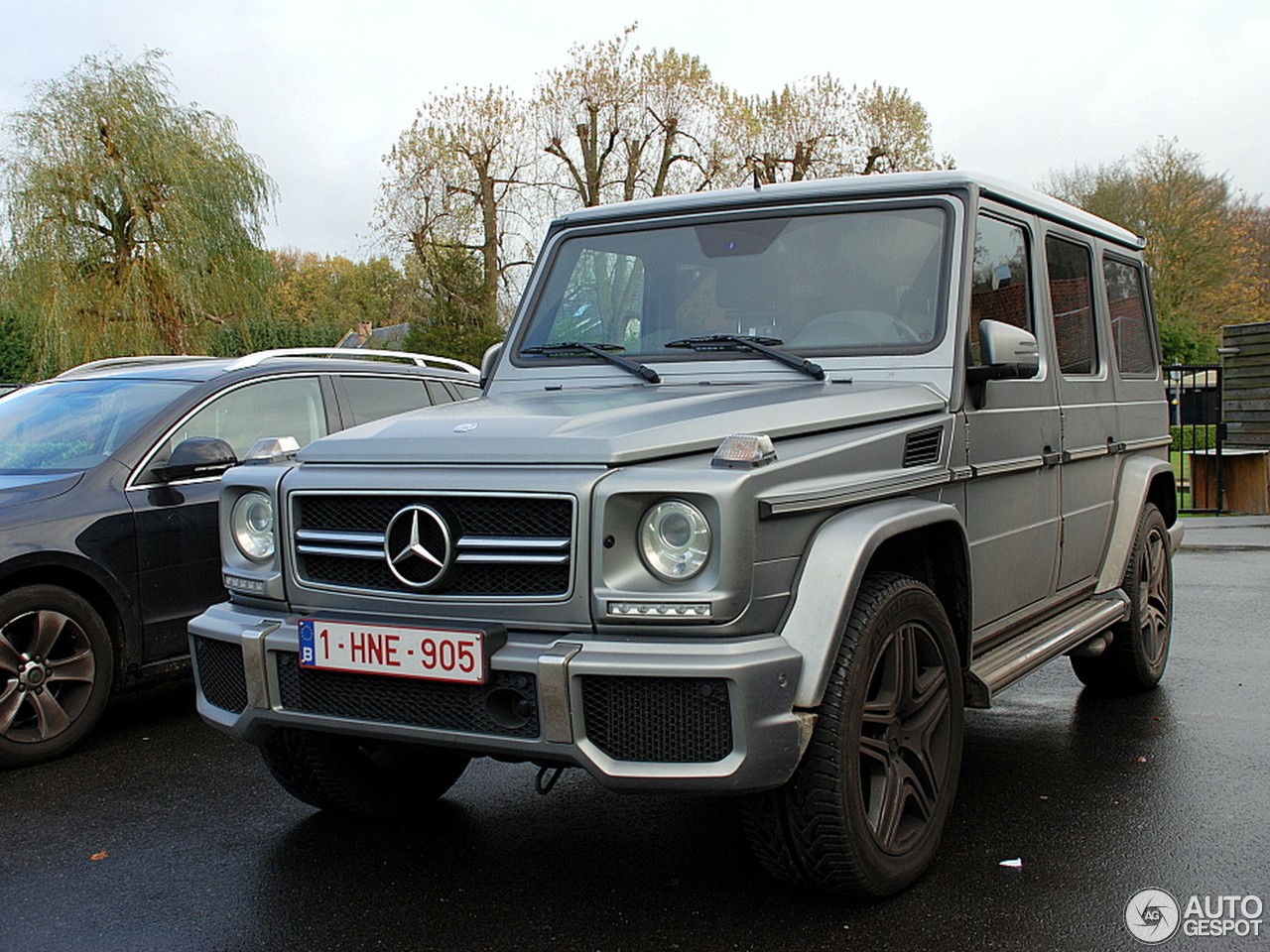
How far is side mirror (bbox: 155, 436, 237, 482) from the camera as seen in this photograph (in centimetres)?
526

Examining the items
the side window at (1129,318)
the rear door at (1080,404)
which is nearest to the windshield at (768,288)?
the rear door at (1080,404)

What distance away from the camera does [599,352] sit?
452cm

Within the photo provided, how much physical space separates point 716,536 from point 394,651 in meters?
0.91

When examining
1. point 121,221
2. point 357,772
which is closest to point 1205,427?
point 357,772

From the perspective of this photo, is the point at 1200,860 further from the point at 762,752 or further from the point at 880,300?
the point at 880,300

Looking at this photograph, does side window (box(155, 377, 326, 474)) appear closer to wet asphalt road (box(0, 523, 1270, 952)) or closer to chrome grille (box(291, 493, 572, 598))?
wet asphalt road (box(0, 523, 1270, 952))

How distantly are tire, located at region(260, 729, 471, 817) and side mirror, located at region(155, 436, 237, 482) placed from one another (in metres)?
1.66

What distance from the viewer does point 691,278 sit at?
4547 millimetres

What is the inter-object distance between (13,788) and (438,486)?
270 centimetres

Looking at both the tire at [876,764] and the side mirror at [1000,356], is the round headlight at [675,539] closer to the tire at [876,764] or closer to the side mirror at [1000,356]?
the tire at [876,764]

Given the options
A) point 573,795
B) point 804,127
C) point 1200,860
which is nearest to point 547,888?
point 573,795

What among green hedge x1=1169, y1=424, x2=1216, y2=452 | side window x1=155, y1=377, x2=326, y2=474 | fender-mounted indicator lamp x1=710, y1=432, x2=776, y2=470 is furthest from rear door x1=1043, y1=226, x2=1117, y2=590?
green hedge x1=1169, y1=424, x2=1216, y2=452

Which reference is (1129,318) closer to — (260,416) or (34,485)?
(260,416)

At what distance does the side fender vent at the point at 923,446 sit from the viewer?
3752mm
